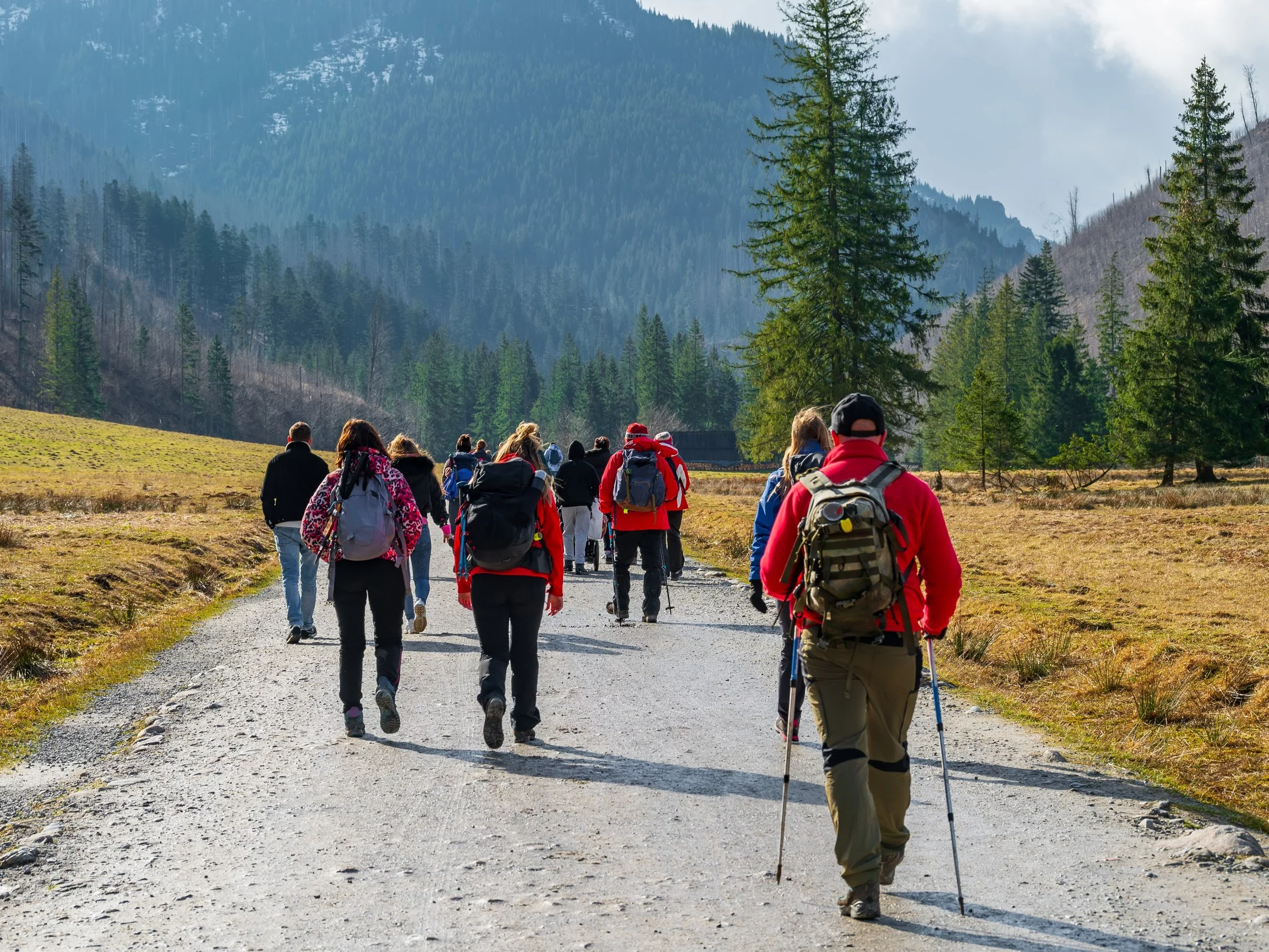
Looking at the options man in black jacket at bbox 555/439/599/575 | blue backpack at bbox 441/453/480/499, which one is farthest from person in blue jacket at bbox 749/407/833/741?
blue backpack at bbox 441/453/480/499

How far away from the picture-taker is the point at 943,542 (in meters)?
5.19

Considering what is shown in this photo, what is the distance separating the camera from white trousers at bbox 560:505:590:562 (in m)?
19.2

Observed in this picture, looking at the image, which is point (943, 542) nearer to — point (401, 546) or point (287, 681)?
point (401, 546)

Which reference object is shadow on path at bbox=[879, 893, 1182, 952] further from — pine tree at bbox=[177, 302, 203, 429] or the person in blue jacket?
pine tree at bbox=[177, 302, 203, 429]

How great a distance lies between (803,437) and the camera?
7.69 meters

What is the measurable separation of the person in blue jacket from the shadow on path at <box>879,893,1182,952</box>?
2476 millimetres

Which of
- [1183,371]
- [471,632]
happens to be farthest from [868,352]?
[471,632]

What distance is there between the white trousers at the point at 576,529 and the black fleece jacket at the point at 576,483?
0.33m

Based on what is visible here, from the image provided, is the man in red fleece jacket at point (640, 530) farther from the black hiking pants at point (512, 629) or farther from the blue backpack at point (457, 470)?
the black hiking pants at point (512, 629)

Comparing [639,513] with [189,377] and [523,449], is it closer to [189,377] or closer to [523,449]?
[523,449]

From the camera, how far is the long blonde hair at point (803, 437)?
24.8ft

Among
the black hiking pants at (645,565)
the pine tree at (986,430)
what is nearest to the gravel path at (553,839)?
the black hiking pants at (645,565)

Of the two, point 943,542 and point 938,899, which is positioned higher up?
point 943,542

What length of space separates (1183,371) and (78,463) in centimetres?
5365
